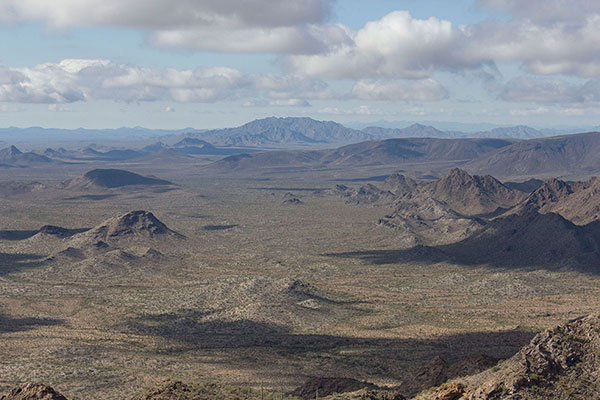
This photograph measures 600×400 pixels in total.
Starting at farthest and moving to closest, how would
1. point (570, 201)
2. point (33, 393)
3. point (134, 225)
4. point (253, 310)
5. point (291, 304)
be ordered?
point (570, 201) < point (134, 225) < point (291, 304) < point (253, 310) < point (33, 393)

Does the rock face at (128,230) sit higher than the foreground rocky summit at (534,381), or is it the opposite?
the foreground rocky summit at (534,381)

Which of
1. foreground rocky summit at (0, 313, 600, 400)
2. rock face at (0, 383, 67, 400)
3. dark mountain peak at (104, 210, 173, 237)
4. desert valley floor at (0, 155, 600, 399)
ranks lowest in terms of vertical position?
desert valley floor at (0, 155, 600, 399)

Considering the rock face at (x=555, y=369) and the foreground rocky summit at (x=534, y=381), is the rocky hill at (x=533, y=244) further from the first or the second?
the foreground rocky summit at (x=534, y=381)

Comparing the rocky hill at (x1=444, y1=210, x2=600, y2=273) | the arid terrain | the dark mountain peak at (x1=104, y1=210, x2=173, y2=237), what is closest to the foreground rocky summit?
the arid terrain

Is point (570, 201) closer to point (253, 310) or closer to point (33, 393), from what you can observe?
point (253, 310)

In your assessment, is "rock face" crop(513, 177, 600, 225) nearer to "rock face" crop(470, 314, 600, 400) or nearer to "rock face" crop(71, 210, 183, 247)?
"rock face" crop(71, 210, 183, 247)

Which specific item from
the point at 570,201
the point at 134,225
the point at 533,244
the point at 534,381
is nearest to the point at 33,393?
the point at 534,381

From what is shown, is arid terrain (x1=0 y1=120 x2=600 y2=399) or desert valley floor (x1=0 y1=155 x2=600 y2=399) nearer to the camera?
arid terrain (x1=0 y1=120 x2=600 y2=399)

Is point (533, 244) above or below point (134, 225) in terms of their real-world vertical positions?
above

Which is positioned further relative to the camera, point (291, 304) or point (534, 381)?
point (291, 304)

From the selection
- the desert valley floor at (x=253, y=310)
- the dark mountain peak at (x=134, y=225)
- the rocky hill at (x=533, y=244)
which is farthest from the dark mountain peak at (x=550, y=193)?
the dark mountain peak at (x=134, y=225)

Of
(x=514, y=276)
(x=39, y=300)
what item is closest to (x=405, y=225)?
(x=514, y=276)

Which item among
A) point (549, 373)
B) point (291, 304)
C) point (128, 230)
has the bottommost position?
point (291, 304)
